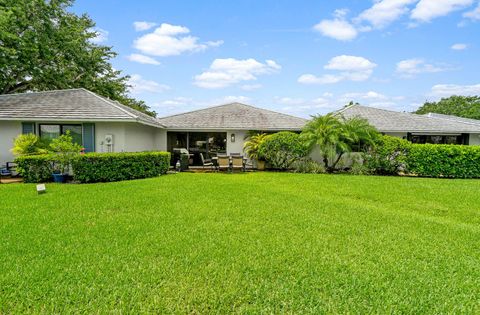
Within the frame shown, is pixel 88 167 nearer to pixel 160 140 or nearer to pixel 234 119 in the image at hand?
pixel 160 140

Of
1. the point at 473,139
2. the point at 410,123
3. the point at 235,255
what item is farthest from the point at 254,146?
the point at 473,139

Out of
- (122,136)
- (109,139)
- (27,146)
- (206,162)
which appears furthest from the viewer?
(206,162)

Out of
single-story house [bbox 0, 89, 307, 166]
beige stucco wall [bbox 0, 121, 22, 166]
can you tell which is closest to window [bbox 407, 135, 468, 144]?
single-story house [bbox 0, 89, 307, 166]

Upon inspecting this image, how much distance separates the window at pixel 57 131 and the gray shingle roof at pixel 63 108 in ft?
2.48

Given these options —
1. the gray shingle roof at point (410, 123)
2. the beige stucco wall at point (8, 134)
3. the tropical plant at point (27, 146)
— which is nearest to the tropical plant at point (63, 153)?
the tropical plant at point (27, 146)

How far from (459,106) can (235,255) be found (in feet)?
195

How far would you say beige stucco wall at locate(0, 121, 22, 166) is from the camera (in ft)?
43.4

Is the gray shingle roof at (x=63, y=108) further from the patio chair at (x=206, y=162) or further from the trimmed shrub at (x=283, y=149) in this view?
the trimmed shrub at (x=283, y=149)

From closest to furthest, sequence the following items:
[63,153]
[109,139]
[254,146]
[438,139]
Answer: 1. [63,153]
2. [109,139]
3. [254,146]
4. [438,139]

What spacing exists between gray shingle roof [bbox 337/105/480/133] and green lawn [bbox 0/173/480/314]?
10.1 m

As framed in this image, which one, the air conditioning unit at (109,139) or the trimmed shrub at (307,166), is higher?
the air conditioning unit at (109,139)

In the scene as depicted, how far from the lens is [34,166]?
432 inches

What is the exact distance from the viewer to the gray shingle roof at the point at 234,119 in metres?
17.1

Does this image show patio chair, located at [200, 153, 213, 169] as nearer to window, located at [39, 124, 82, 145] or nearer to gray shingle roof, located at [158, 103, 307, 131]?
gray shingle roof, located at [158, 103, 307, 131]
